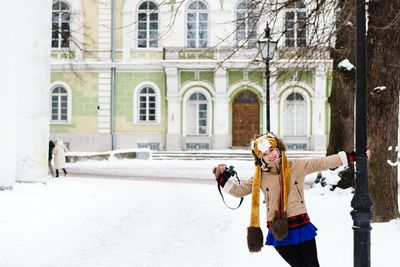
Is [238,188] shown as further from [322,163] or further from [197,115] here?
[197,115]

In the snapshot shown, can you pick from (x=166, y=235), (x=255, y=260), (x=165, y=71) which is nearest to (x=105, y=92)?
(x=165, y=71)

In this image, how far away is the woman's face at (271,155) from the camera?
4797 mm

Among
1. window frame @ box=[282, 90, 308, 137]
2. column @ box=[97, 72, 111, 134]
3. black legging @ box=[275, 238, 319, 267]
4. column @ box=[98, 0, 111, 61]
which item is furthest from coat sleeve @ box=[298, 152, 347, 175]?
column @ box=[98, 0, 111, 61]

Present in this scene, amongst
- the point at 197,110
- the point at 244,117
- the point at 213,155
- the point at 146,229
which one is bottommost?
the point at 146,229

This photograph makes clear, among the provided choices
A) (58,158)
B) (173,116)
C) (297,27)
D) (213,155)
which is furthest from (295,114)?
(297,27)

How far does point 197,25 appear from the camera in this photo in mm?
31266

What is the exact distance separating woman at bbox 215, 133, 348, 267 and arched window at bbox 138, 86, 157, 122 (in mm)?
26477

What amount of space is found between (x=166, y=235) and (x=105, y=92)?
75.9 ft

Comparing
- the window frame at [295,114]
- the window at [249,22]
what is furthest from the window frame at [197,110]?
the window at [249,22]

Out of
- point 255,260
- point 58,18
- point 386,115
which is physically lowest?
point 255,260

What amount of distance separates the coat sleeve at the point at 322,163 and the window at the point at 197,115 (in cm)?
2599

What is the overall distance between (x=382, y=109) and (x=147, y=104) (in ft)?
76.0

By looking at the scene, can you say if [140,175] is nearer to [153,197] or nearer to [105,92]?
[153,197]

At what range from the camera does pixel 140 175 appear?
68.6 feet
